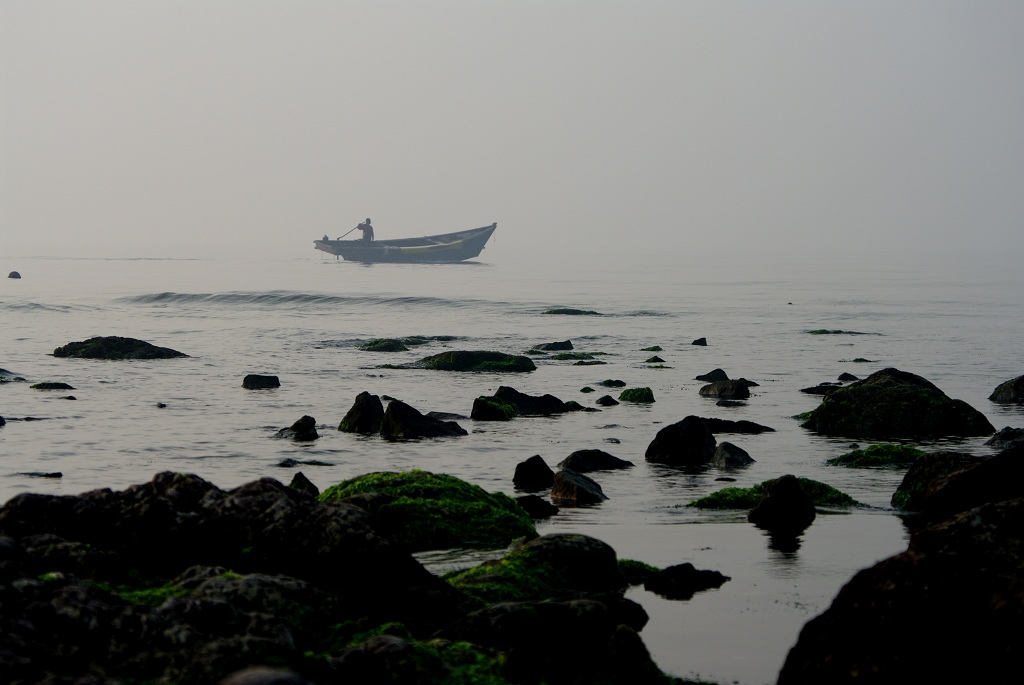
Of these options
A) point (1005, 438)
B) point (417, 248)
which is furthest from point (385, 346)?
point (417, 248)

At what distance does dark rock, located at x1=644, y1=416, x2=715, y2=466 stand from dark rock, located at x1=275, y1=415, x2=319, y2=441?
5.32 m

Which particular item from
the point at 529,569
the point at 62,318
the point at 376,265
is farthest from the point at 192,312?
the point at 376,265

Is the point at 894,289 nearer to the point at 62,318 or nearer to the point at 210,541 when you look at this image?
the point at 62,318

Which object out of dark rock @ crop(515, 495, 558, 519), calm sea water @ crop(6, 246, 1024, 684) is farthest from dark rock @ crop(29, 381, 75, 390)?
dark rock @ crop(515, 495, 558, 519)

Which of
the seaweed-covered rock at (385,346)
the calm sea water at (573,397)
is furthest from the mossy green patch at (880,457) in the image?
the seaweed-covered rock at (385,346)

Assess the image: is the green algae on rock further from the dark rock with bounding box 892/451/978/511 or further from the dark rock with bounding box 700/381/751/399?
the dark rock with bounding box 700/381/751/399

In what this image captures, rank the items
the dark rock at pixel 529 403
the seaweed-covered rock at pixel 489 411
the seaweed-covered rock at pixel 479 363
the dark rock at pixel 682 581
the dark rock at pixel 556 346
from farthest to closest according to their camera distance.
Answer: the dark rock at pixel 556 346
the seaweed-covered rock at pixel 479 363
the dark rock at pixel 529 403
the seaweed-covered rock at pixel 489 411
the dark rock at pixel 682 581

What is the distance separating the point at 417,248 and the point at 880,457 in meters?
129

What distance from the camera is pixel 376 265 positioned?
141 meters

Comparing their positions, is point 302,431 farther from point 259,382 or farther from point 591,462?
point 259,382

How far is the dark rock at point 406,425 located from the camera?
17.6m

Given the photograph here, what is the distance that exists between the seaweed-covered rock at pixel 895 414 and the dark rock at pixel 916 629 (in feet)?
42.6

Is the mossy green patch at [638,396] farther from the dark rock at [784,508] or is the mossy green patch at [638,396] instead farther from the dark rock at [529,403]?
the dark rock at [784,508]

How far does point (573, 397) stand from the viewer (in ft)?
78.1
